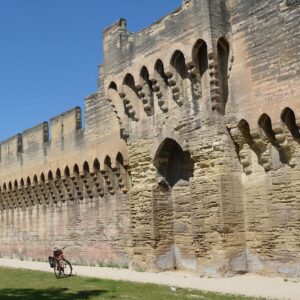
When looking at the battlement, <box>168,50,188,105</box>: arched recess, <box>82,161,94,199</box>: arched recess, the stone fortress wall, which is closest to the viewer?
the stone fortress wall

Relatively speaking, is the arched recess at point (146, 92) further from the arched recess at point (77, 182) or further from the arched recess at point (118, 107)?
the arched recess at point (77, 182)

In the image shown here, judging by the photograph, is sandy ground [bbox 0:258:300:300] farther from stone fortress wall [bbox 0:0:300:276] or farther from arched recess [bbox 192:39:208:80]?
arched recess [bbox 192:39:208:80]

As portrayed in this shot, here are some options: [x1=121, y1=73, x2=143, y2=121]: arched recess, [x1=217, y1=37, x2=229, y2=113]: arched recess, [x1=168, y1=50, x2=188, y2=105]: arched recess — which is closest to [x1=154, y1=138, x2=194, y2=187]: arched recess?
[x1=168, y1=50, x2=188, y2=105]: arched recess

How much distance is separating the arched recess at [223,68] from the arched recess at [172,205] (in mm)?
2121

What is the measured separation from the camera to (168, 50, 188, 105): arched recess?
46.9ft

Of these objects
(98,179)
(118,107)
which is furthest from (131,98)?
(98,179)

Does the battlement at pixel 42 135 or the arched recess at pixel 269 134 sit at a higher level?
the battlement at pixel 42 135

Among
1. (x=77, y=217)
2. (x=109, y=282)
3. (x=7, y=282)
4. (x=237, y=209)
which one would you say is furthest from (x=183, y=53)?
(x=77, y=217)

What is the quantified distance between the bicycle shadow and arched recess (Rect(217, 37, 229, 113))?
18.5 ft

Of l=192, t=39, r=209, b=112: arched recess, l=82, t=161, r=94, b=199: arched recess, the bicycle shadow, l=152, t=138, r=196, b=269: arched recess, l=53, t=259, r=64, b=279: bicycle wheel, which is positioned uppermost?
l=192, t=39, r=209, b=112: arched recess

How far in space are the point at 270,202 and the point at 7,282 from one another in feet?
23.8

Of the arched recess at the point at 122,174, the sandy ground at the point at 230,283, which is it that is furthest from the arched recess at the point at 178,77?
the sandy ground at the point at 230,283

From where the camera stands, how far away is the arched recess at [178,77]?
14289 millimetres

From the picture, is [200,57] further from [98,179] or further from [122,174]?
[98,179]
